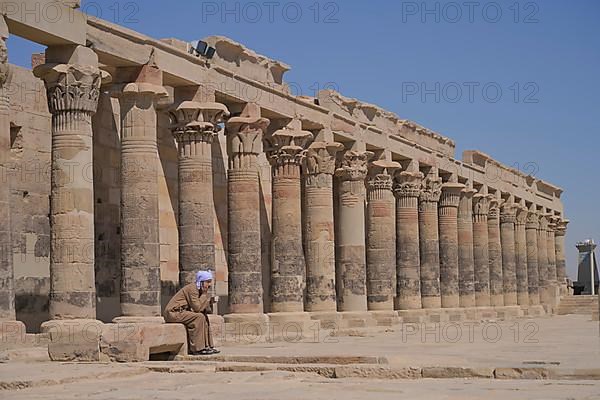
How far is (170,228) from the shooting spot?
2625 centimetres

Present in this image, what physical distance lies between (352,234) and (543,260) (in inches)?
1029

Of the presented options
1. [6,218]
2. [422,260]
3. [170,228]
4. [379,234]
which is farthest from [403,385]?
[422,260]

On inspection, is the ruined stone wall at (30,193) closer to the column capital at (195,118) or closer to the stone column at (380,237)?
the column capital at (195,118)

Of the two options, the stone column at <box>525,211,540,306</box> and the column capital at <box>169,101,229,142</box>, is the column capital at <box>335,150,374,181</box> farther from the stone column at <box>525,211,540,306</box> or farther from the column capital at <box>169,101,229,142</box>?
the stone column at <box>525,211,540,306</box>

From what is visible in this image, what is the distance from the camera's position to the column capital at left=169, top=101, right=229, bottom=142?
21938 millimetres

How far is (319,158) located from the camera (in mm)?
28297

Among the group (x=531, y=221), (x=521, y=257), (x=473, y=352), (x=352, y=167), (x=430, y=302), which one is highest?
(x=352, y=167)

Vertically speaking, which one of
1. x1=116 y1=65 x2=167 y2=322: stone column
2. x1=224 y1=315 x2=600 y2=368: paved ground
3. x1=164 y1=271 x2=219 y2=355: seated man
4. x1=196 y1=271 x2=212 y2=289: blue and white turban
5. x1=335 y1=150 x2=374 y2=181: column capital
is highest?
x1=335 y1=150 x2=374 y2=181: column capital

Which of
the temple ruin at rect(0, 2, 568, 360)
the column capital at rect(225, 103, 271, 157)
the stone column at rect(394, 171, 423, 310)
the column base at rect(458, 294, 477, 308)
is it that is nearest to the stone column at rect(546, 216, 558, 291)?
the column base at rect(458, 294, 477, 308)

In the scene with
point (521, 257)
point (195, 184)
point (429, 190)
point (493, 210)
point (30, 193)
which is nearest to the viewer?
point (30, 193)

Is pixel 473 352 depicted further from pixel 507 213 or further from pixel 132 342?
pixel 507 213

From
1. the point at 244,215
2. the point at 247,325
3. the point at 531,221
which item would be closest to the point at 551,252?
the point at 531,221

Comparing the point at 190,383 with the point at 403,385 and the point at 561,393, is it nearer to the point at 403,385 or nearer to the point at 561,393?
the point at 403,385

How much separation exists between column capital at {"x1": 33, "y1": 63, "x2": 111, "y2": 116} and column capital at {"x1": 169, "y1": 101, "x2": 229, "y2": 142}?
406cm
